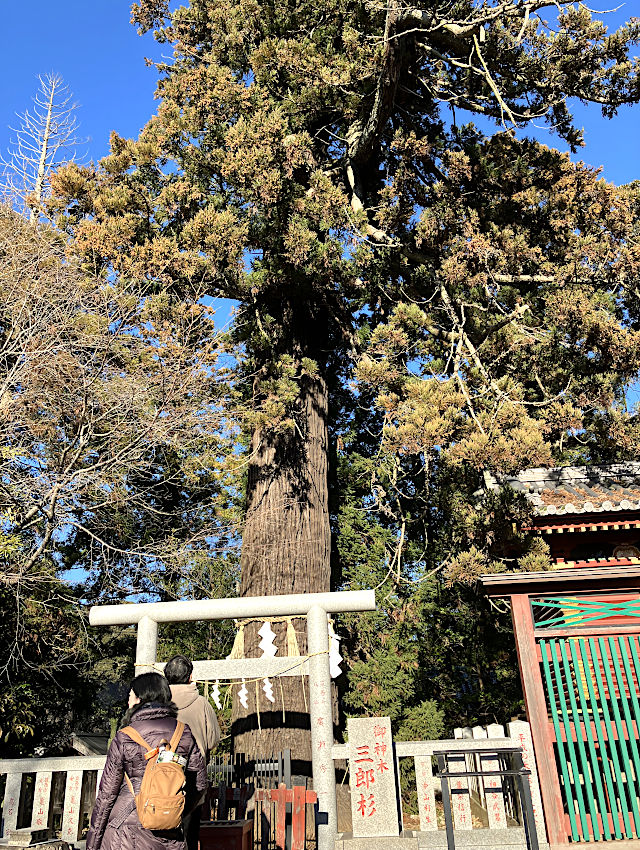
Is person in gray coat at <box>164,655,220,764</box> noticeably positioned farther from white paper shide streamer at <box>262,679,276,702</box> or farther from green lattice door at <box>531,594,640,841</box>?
white paper shide streamer at <box>262,679,276,702</box>

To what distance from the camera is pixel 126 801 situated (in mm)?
3078

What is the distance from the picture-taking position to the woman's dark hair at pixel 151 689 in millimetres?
3328

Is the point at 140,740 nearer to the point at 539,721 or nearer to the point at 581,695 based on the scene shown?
the point at 539,721

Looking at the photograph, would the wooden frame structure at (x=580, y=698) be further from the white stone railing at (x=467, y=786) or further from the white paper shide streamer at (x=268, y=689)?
the white paper shide streamer at (x=268, y=689)

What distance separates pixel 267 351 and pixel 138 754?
684 cm

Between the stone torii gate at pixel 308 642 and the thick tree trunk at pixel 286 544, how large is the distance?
1878 mm

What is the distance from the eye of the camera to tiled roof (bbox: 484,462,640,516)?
8141 millimetres

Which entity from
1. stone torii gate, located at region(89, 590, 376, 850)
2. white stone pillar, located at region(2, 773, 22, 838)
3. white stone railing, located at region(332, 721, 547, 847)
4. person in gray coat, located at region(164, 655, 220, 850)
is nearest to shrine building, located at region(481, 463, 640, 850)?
white stone railing, located at region(332, 721, 547, 847)

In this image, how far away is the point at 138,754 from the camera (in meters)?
3.09

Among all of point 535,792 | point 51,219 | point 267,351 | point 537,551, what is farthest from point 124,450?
point 535,792

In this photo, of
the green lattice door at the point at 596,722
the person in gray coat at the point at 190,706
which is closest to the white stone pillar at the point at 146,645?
the person in gray coat at the point at 190,706

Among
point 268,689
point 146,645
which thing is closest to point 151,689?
point 146,645

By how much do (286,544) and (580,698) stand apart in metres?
3.91

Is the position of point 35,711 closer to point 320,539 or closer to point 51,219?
point 320,539
